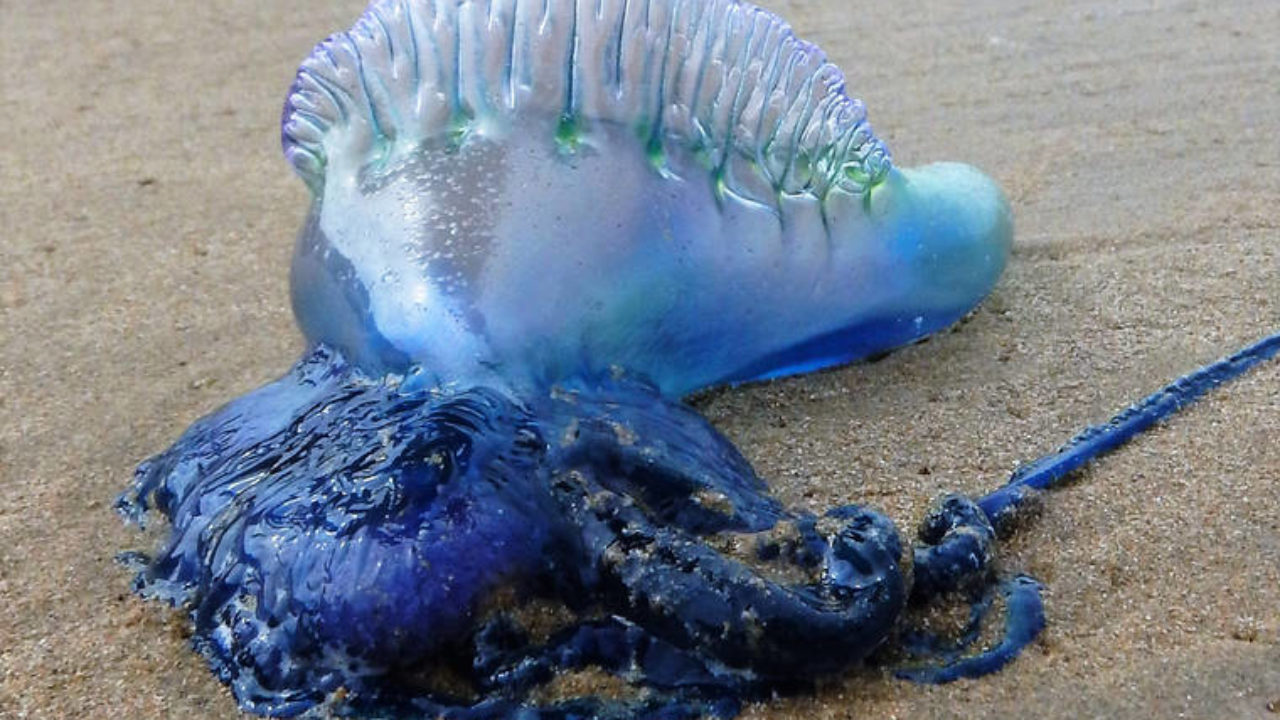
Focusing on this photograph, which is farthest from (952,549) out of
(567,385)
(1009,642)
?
(567,385)

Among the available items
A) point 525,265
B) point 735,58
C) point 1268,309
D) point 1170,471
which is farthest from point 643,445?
point 1268,309

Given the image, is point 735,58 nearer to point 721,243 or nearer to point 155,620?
point 721,243

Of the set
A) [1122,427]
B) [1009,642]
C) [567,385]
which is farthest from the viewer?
[1122,427]

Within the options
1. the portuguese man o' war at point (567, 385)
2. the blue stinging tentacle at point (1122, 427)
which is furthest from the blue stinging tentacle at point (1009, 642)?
the blue stinging tentacle at point (1122, 427)

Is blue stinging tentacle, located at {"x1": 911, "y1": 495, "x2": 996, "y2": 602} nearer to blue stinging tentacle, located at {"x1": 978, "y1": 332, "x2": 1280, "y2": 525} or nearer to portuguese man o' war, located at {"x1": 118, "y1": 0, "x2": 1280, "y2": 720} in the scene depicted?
portuguese man o' war, located at {"x1": 118, "y1": 0, "x2": 1280, "y2": 720}

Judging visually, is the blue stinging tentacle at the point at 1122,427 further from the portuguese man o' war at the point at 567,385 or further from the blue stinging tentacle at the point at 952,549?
the blue stinging tentacle at the point at 952,549

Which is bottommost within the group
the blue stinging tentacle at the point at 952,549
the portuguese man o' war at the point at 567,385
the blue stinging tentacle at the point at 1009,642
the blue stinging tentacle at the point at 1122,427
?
the blue stinging tentacle at the point at 1122,427

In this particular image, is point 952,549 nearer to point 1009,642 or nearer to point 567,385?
point 1009,642

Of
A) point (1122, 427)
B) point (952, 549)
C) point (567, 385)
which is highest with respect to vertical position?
point (567, 385)
